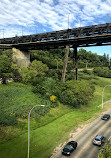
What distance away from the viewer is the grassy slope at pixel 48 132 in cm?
2455

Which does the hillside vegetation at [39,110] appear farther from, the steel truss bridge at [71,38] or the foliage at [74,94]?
the steel truss bridge at [71,38]

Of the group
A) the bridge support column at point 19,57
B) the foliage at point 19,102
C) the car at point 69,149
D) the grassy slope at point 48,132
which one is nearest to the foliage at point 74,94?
the grassy slope at point 48,132

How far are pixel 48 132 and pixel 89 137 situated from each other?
880 cm

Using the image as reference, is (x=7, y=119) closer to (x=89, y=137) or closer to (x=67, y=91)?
(x=89, y=137)

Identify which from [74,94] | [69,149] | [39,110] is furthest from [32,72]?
[69,149]

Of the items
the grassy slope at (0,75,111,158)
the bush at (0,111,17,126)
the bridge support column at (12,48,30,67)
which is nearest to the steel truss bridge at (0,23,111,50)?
the bridge support column at (12,48,30,67)

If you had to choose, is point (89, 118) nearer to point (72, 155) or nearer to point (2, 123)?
point (72, 155)

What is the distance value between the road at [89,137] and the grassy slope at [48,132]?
2.49m

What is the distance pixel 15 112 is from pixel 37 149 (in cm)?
1204

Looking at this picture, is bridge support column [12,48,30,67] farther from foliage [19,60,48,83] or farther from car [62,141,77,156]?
car [62,141,77,156]

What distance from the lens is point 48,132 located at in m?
30.7

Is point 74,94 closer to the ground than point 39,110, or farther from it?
farther from it

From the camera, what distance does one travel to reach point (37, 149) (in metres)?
25.3

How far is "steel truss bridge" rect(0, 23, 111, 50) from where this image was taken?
136ft
